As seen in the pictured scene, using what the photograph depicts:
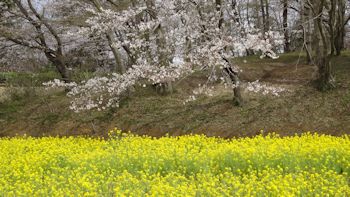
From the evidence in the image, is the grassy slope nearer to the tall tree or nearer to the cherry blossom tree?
the cherry blossom tree

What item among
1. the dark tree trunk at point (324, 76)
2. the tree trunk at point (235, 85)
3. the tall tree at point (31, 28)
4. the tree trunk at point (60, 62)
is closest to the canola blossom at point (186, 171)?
the tree trunk at point (235, 85)

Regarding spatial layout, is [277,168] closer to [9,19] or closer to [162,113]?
[162,113]

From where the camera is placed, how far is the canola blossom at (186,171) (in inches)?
301

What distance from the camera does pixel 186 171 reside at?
9.98m

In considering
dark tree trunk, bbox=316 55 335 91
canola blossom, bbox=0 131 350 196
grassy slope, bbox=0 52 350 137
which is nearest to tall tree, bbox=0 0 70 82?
grassy slope, bbox=0 52 350 137

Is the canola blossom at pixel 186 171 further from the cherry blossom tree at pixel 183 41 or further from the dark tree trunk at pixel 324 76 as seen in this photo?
the dark tree trunk at pixel 324 76

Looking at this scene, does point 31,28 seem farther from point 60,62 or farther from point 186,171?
point 186,171

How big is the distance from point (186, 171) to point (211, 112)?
718 centimetres

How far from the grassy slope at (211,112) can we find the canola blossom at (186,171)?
9.17ft

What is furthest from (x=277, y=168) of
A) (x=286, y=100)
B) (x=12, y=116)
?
(x=12, y=116)

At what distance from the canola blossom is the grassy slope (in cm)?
280

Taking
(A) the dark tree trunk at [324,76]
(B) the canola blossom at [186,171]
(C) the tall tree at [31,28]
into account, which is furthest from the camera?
(C) the tall tree at [31,28]

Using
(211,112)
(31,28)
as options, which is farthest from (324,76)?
(31,28)

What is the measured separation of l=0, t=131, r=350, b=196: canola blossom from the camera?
765 centimetres
